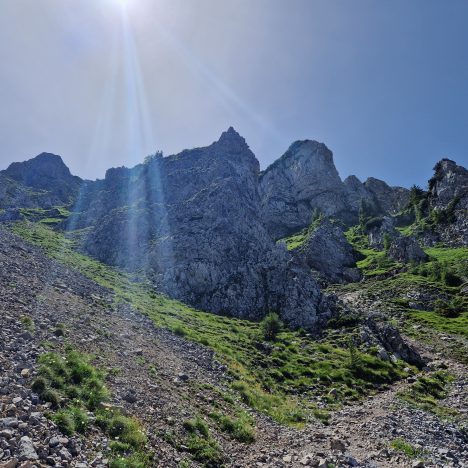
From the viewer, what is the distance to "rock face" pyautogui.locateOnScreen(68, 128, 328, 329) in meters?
73.2

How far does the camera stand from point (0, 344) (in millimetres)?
16281

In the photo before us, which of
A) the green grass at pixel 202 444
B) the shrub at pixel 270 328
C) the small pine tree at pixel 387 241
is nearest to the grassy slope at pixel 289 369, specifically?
the shrub at pixel 270 328

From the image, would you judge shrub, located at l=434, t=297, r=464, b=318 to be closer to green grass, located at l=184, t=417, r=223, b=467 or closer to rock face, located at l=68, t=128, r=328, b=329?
rock face, located at l=68, t=128, r=328, b=329

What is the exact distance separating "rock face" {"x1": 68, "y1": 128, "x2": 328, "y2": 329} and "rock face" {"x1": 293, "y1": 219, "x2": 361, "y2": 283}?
19.0m

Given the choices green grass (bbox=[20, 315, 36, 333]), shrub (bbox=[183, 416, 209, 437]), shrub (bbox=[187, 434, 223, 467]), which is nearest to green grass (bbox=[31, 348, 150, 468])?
shrub (bbox=[187, 434, 223, 467])

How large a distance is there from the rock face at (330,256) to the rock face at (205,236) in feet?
62.4

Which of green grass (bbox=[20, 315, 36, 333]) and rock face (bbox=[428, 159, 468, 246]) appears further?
rock face (bbox=[428, 159, 468, 246])

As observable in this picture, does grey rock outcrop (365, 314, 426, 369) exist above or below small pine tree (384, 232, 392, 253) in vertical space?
below

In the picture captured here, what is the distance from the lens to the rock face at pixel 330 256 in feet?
390

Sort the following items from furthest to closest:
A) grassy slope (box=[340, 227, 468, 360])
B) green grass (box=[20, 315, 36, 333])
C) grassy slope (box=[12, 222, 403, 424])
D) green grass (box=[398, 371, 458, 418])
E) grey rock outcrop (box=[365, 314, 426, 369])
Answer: grassy slope (box=[340, 227, 468, 360]), grey rock outcrop (box=[365, 314, 426, 369]), green grass (box=[398, 371, 458, 418]), grassy slope (box=[12, 222, 403, 424]), green grass (box=[20, 315, 36, 333])

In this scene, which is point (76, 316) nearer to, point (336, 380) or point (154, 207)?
point (336, 380)

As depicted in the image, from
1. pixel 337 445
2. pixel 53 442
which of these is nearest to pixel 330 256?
pixel 337 445

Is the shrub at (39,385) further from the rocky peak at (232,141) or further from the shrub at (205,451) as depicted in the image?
the rocky peak at (232,141)

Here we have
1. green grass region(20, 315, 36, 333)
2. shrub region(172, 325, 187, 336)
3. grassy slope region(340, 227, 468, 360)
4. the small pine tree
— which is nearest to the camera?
green grass region(20, 315, 36, 333)
